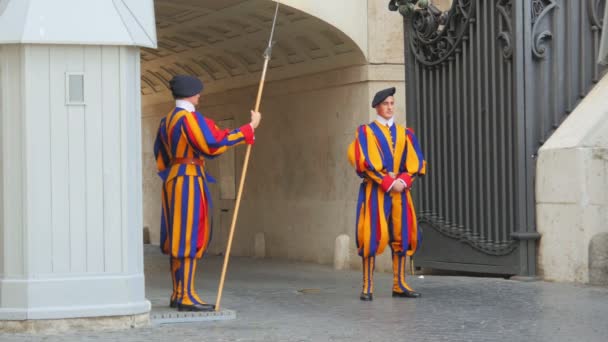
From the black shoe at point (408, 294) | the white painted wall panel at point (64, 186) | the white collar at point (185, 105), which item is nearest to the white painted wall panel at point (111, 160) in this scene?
the white painted wall panel at point (64, 186)

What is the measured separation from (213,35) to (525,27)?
564 centimetres

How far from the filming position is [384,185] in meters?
9.96

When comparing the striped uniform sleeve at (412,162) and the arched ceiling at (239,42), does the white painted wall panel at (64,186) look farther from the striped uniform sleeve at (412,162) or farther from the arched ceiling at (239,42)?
the arched ceiling at (239,42)

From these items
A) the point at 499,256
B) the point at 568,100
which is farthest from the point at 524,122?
the point at 499,256

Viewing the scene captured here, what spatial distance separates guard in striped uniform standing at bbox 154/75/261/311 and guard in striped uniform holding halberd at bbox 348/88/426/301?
5.19 ft

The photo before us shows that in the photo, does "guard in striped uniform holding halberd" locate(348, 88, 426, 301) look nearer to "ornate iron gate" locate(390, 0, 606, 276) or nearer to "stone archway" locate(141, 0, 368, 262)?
"ornate iron gate" locate(390, 0, 606, 276)

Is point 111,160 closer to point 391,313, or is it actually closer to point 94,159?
point 94,159

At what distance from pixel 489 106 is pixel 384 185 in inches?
102

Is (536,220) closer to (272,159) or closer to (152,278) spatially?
(152,278)

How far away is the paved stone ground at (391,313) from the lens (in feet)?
25.3

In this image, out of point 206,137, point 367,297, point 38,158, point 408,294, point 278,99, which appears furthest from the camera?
point 278,99

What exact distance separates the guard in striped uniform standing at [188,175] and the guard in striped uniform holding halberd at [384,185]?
1582 mm

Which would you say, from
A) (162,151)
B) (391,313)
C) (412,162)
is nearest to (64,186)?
(162,151)

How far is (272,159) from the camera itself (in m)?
17.0
